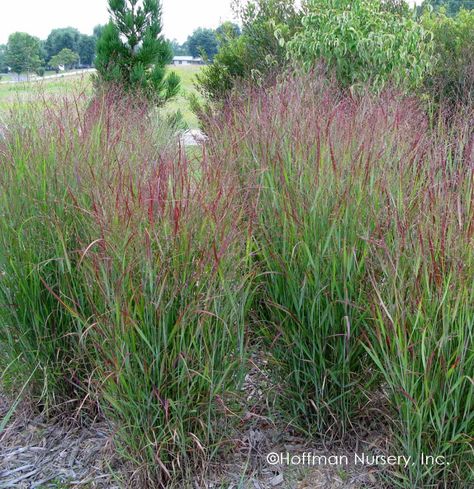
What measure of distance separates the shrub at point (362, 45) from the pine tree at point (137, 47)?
132 inches

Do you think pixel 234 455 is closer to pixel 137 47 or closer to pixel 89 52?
pixel 137 47

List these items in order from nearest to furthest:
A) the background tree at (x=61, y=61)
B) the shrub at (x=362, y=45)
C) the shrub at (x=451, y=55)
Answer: the shrub at (x=362, y=45) → the background tree at (x=61, y=61) → the shrub at (x=451, y=55)

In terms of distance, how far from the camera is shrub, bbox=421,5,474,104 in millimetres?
7902

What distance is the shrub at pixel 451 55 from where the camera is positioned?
7.90 metres

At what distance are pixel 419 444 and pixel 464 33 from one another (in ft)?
27.2

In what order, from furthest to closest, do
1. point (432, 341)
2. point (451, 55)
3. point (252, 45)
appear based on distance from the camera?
point (252, 45) < point (451, 55) < point (432, 341)

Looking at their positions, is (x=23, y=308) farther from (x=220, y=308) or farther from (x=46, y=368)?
(x=220, y=308)

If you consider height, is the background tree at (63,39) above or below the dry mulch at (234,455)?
above

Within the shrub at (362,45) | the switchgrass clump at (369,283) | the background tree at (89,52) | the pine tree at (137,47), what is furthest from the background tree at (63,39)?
the switchgrass clump at (369,283)

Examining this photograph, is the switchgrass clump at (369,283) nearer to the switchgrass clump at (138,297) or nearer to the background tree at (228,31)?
the switchgrass clump at (138,297)

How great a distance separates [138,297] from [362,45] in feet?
16.3

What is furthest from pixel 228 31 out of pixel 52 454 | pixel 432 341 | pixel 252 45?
pixel 432 341

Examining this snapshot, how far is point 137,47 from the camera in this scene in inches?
398

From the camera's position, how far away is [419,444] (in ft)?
7.54
